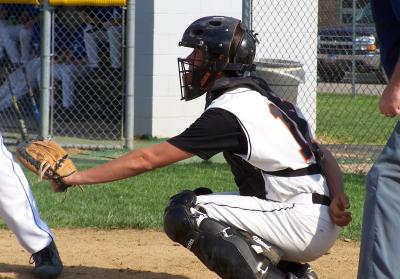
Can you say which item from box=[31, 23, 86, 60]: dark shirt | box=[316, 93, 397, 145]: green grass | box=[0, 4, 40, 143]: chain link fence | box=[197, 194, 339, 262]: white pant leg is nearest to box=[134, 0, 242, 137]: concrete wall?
box=[31, 23, 86, 60]: dark shirt

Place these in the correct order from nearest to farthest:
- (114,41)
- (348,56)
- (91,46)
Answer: (114,41) < (91,46) < (348,56)

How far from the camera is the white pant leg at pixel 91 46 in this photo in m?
11.3

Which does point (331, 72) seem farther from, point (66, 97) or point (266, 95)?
point (266, 95)

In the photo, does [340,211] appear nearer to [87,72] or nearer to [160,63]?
[160,63]

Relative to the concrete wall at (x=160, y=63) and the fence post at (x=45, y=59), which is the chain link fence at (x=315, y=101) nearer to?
the concrete wall at (x=160, y=63)

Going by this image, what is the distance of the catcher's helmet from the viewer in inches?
175

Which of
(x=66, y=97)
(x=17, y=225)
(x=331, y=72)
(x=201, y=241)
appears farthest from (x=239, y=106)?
(x=331, y=72)

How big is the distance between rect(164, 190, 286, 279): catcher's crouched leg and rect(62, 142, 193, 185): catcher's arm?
25cm

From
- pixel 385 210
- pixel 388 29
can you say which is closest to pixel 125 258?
pixel 385 210

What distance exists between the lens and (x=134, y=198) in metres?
7.43

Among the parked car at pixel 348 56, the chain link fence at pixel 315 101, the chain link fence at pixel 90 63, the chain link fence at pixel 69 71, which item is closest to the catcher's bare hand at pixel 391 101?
the chain link fence at pixel 315 101

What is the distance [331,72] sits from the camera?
59.7 feet

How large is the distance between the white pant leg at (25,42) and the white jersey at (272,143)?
24.9 feet

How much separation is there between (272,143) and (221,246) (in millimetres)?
517
